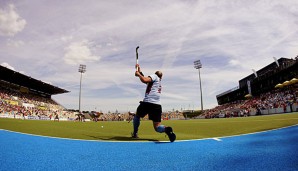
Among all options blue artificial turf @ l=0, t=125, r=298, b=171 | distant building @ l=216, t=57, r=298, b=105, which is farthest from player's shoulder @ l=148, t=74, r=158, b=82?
distant building @ l=216, t=57, r=298, b=105

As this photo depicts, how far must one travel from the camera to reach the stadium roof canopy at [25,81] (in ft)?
160

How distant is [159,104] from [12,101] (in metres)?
51.5

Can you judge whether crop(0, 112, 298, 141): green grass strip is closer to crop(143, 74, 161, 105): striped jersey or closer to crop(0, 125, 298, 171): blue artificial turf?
crop(143, 74, 161, 105): striped jersey

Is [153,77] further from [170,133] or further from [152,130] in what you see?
[152,130]

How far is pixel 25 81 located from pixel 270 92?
216ft

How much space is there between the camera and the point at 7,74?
49.5 metres

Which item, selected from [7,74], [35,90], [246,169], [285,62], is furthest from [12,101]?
[285,62]

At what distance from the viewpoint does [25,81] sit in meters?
56.1

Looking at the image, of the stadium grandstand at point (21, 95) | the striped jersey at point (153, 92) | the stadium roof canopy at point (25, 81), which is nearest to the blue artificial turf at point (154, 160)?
the striped jersey at point (153, 92)

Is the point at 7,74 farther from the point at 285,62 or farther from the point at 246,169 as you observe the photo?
the point at 285,62

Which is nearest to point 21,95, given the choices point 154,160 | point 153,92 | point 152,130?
point 152,130

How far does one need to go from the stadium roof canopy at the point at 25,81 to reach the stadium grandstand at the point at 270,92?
51.0 meters

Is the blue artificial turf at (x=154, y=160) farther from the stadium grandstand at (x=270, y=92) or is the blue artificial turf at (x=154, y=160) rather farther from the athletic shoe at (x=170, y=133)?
the stadium grandstand at (x=270, y=92)

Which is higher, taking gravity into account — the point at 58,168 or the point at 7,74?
the point at 7,74
